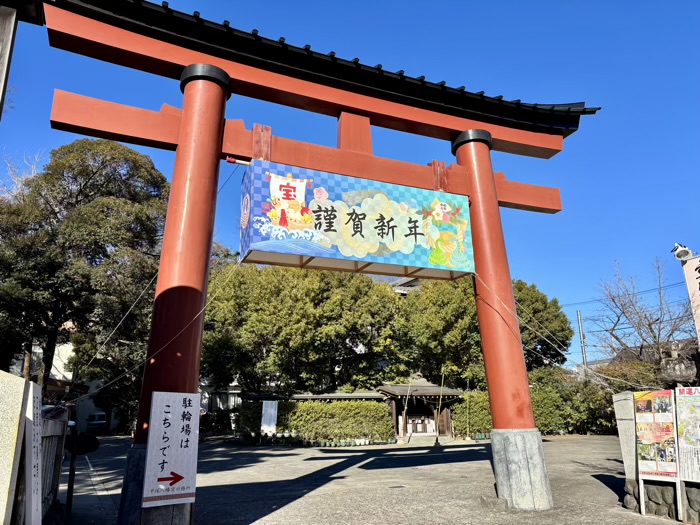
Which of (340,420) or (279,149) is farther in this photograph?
(340,420)

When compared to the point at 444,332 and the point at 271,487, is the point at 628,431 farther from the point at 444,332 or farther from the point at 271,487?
the point at 444,332

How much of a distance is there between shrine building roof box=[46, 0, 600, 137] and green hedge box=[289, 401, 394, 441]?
1897 centimetres

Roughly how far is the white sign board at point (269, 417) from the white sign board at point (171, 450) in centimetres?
1851

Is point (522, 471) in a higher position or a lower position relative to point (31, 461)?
lower

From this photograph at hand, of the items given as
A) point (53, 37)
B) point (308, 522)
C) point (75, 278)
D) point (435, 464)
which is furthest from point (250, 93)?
point (75, 278)

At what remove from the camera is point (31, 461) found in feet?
12.6

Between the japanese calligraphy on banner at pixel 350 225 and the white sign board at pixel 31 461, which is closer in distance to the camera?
the white sign board at pixel 31 461

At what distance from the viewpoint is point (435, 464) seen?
15109mm

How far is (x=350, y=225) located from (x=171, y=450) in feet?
14.6

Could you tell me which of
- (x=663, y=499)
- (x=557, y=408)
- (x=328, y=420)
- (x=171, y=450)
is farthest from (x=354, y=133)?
(x=557, y=408)

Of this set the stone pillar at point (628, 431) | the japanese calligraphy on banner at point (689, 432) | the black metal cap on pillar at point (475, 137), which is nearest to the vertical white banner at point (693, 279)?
the japanese calligraphy on banner at point (689, 432)

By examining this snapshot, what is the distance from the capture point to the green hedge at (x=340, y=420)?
24703mm

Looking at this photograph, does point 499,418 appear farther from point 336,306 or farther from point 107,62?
point 336,306

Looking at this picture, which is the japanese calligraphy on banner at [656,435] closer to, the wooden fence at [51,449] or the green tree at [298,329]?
the wooden fence at [51,449]
